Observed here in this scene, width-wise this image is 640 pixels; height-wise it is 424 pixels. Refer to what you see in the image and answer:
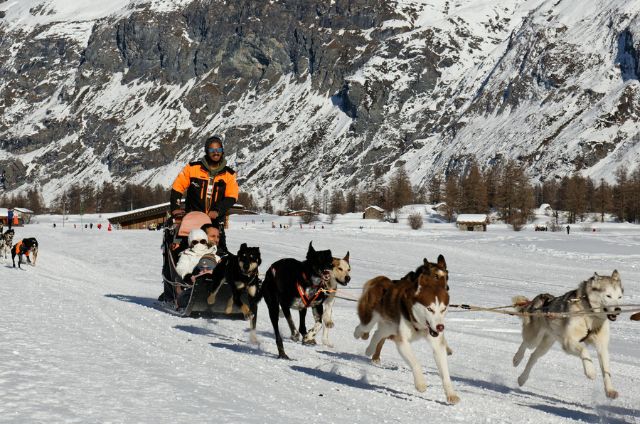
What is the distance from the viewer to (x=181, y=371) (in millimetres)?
6062

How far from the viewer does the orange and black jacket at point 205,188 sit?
496 inches

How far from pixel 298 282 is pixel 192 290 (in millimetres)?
2724

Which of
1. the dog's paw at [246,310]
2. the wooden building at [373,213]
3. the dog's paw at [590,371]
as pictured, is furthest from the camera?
the wooden building at [373,213]

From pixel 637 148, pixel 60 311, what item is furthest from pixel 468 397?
pixel 637 148

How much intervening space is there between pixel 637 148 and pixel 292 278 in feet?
685

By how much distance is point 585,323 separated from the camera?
273 inches

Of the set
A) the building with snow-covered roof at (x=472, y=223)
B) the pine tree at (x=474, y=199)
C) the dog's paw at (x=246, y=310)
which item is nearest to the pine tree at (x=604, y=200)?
the pine tree at (x=474, y=199)

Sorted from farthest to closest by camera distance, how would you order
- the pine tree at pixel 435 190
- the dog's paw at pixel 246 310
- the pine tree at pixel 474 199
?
1. the pine tree at pixel 435 190
2. the pine tree at pixel 474 199
3. the dog's paw at pixel 246 310

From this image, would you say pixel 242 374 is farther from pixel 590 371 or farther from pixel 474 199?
pixel 474 199

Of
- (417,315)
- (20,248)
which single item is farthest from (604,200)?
(417,315)

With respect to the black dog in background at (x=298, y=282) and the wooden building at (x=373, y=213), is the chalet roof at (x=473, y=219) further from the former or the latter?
the black dog in background at (x=298, y=282)

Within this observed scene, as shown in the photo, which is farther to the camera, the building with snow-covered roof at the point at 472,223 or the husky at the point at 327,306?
the building with snow-covered roof at the point at 472,223

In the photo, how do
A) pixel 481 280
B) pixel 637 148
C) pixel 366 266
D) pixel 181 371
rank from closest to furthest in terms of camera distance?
pixel 181 371, pixel 481 280, pixel 366 266, pixel 637 148

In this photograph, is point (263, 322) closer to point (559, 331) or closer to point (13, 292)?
point (13, 292)
